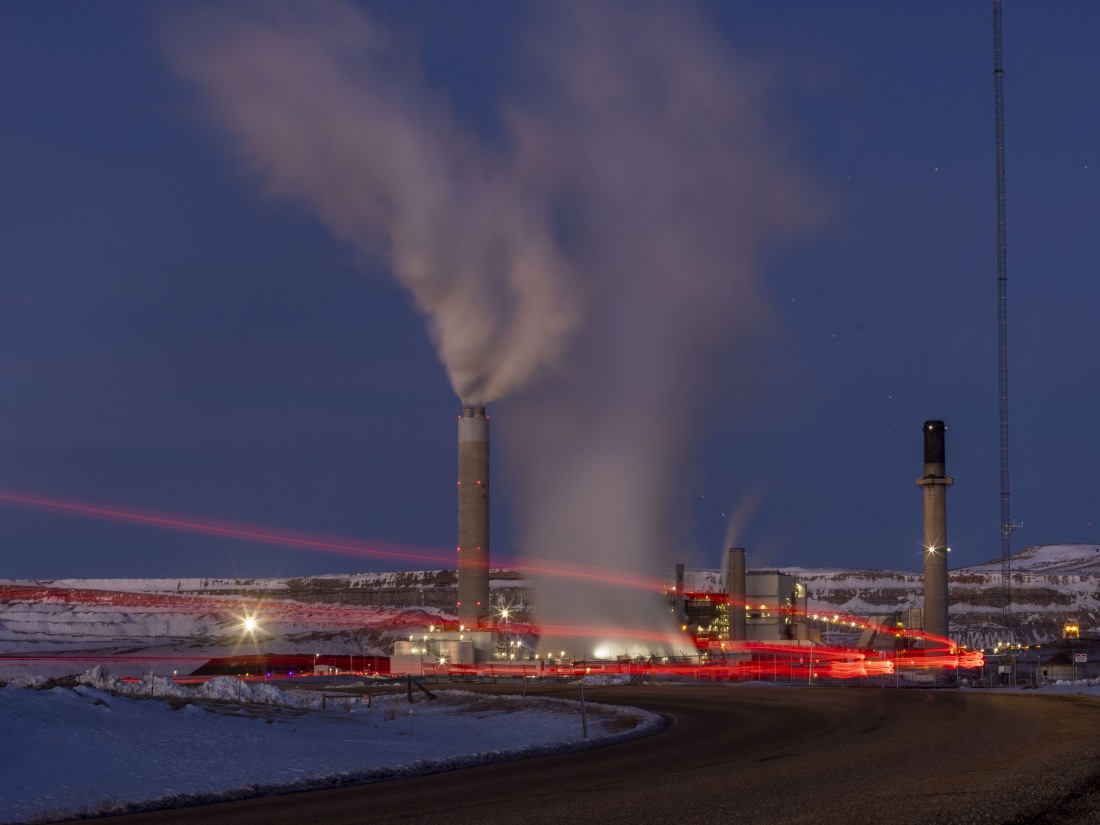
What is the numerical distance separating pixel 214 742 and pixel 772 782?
15.0 m

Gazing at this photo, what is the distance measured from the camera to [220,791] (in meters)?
23.1

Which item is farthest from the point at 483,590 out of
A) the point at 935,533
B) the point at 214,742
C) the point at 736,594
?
the point at 214,742

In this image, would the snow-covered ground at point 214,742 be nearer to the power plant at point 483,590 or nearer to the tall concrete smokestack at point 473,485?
the power plant at point 483,590

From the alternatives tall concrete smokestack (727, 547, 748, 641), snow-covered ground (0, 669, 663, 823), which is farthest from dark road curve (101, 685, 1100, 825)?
tall concrete smokestack (727, 547, 748, 641)

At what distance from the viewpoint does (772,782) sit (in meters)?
22.3

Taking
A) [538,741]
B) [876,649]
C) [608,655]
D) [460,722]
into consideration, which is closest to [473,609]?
[608,655]

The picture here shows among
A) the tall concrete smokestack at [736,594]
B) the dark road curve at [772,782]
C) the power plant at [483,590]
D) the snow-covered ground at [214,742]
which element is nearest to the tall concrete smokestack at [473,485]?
the power plant at [483,590]

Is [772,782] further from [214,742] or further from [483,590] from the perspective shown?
[483,590]

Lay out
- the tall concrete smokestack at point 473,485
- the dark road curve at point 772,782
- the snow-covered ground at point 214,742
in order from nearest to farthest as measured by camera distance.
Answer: the dark road curve at point 772,782
the snow-covered ground at point 214,742
the tall concrete smokestack at point 473,485

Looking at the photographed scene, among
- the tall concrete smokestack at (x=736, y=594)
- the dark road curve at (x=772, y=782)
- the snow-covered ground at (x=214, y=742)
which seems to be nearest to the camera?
the dark road curve at (x=772, y=782)

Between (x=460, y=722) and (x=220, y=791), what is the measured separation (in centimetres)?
2029

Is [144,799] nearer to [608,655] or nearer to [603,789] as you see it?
[603,789]

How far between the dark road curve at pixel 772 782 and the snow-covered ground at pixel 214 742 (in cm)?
126

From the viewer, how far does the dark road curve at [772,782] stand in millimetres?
17969
